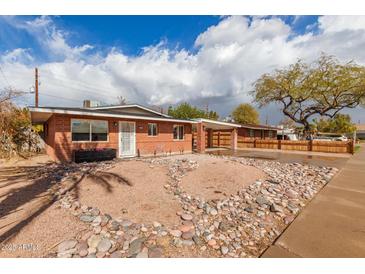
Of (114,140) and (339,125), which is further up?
(339,125)

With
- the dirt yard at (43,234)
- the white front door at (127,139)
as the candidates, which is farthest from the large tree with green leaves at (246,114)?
the dirt yard at (43,234)

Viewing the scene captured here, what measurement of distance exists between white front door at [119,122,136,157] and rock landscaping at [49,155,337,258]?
6.79 meters

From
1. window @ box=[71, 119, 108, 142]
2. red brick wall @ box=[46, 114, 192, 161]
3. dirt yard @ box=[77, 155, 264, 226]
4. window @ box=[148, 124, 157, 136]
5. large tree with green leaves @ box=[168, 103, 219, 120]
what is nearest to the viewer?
dirt yard @ box=[77, 155, 264, 226]

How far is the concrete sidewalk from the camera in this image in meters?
3.01

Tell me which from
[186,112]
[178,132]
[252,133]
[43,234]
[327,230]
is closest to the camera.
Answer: [43,234]

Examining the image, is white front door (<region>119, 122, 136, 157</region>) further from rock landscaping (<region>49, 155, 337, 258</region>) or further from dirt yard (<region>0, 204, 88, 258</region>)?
dirt yard (<region>0, 204, 88, 258</region>)

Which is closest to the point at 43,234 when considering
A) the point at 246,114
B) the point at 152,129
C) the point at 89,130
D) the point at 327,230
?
the point at 327,230

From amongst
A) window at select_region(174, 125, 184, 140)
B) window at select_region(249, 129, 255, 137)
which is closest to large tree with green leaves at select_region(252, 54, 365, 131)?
window at select_region(249, 129, 255, 137)

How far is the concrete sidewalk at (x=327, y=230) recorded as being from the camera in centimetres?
301

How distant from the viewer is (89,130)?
35.2ft

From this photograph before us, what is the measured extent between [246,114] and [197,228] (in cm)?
4444

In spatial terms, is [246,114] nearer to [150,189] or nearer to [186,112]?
[186,112]
